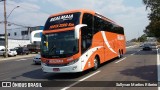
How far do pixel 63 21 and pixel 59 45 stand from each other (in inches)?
58.8

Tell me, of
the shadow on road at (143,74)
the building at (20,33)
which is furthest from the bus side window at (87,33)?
the building at (20,33)

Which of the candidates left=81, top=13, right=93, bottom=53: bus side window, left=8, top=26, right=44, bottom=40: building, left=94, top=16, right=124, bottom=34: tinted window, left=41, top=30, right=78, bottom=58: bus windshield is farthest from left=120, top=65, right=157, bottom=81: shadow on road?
left=8, top=26, right=44, bottom=40: building

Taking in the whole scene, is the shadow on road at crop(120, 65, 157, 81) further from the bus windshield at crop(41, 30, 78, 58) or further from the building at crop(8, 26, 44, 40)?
the building at crop(8, 26, 44, 40)

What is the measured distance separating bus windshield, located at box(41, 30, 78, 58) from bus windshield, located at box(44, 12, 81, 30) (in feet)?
1.65

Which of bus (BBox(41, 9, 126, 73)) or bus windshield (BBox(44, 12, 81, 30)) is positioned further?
bus windshield (BBox(44, 12, 81, 30))

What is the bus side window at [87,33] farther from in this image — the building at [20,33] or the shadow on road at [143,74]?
the building at [20,33]

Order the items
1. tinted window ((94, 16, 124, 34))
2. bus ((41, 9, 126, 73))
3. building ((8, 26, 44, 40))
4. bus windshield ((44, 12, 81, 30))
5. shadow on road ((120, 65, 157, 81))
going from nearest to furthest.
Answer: shadow on road ((120, 65, 157, 81)), bus ((41, 9, 126, 73)), bus windshield ((44, 12, 81, 30)), tinted window ((94, 16, 124, 34)), building ((8, 26, 44, 40))

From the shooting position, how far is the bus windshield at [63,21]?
46.8 ft

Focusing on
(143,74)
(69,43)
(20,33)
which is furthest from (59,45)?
(20,33)

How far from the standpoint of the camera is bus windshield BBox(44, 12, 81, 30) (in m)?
14.3

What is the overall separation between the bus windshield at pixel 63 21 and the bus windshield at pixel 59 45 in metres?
0.50

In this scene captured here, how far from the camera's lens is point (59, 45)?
45.5 feet

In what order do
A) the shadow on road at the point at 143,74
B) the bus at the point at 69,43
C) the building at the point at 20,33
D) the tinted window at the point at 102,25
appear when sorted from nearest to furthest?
the shadow on road at the point at 143,74 < the bus at the point at 69,43 < the tinted window at the point at 102,25 < the building at the point at 20,33

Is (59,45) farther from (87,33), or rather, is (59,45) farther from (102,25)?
(102,25)
